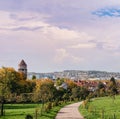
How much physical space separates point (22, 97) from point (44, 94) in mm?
16646

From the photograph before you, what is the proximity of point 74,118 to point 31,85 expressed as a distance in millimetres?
84628

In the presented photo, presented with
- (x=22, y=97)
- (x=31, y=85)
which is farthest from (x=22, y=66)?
(x=22, y=97)

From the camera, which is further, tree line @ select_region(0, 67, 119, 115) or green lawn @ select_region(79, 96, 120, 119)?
tree line @ select_region(0, 67, 119, 115)

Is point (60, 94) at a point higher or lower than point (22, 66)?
lower

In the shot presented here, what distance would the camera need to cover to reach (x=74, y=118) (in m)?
45.4

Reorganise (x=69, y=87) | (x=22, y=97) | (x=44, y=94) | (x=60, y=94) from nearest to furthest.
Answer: (x=44, y=94)
(x=22, y=97)
(x=60, y=94)
(x=69, y=87)

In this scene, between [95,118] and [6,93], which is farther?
[6,93]

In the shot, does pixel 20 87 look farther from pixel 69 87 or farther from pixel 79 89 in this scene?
pixel 69 87

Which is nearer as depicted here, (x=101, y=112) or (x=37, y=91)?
(x=101, y=112)

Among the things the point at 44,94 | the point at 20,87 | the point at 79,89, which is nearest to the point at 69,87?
the point at 79,89

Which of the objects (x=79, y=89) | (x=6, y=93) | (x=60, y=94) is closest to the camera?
(x=6, y=93)

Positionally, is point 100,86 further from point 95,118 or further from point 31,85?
point 95,118

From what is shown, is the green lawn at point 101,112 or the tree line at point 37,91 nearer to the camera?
the green lawn at point 101,112

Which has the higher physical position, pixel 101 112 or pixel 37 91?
pixel 37 91
